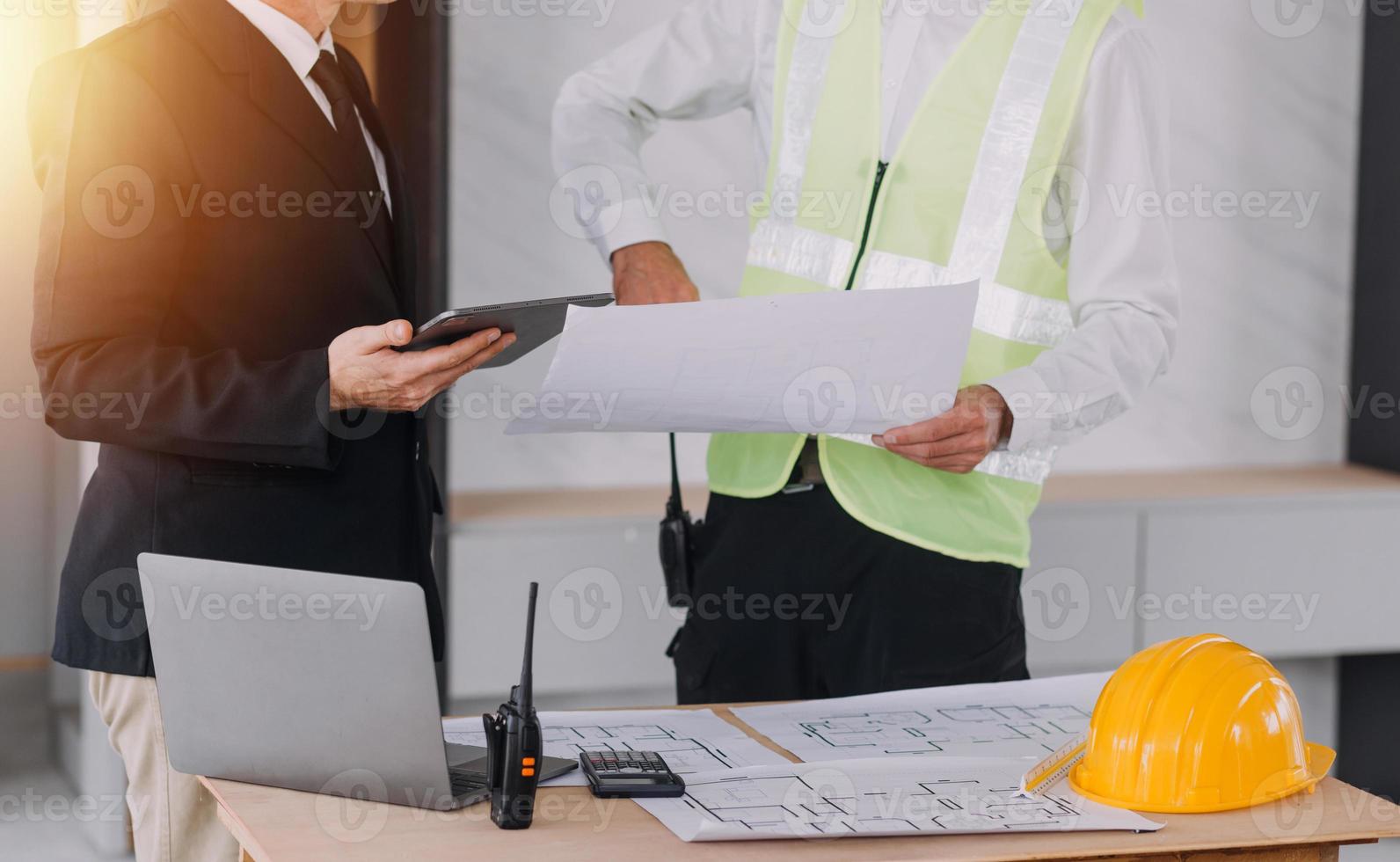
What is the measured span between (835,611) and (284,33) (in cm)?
108

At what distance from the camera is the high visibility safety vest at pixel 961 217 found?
206 centimetres

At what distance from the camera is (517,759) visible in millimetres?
1380

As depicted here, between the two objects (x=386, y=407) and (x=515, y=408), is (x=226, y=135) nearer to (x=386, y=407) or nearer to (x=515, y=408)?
(x=386, y=407)

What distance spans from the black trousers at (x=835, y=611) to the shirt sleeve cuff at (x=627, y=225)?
1.48 ft

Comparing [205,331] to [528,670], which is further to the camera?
[205,331]

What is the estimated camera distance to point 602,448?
11.5 ft

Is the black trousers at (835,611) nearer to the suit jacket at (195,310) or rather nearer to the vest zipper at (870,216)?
the vest zipper at (870,216)

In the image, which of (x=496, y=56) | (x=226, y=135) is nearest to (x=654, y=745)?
(x=226, y=135)

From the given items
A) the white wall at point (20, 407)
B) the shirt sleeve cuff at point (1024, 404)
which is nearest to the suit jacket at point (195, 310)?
the shirt sleeve cuff at point (1024, 404)

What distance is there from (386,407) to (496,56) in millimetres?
1780

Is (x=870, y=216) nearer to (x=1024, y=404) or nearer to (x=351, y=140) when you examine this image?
(x=1024, y=404)

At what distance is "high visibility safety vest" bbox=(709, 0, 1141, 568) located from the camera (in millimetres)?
2061

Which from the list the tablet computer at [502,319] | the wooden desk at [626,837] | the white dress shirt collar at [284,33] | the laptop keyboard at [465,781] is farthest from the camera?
the white dress shirt collar at [284,33]

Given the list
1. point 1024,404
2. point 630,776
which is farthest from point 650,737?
point 1024,404
